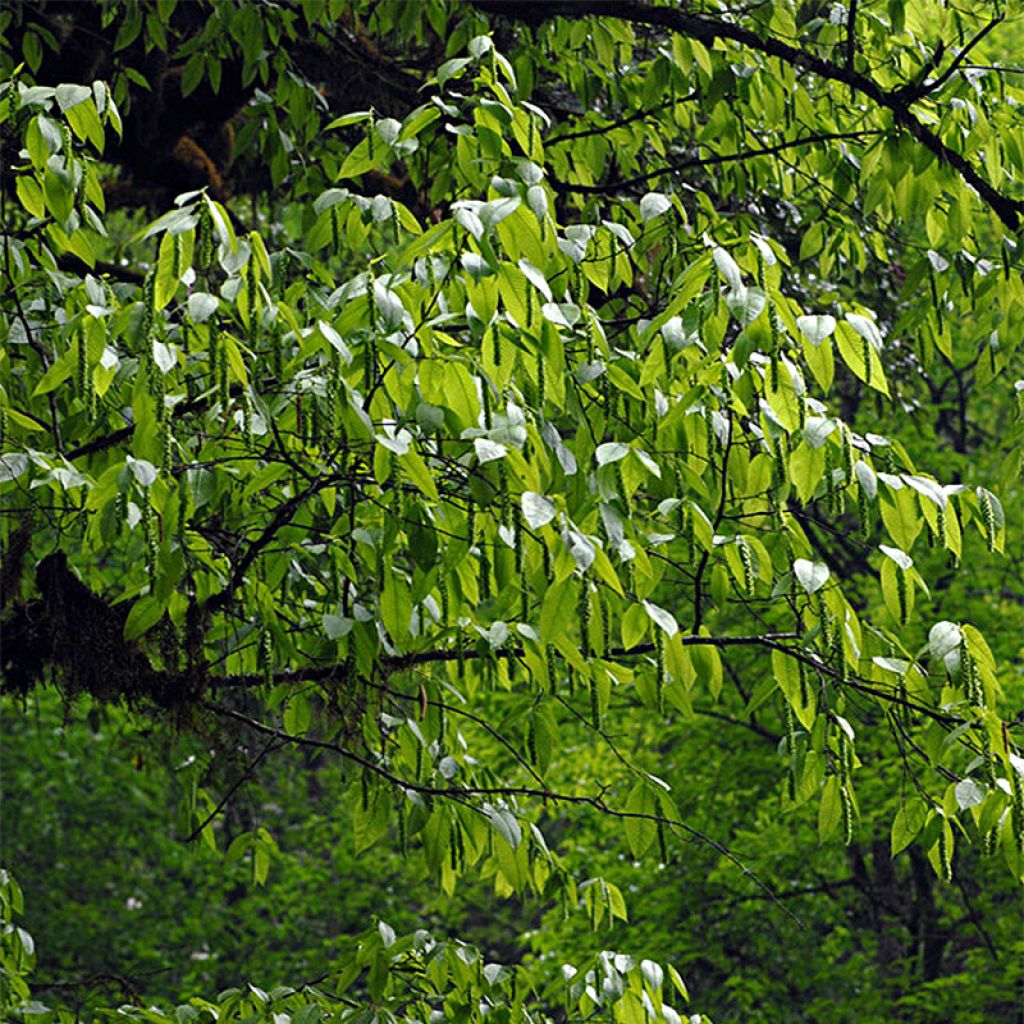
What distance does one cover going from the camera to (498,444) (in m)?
2.21

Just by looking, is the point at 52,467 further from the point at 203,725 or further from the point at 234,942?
the point at 234,942

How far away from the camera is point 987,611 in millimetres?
8766

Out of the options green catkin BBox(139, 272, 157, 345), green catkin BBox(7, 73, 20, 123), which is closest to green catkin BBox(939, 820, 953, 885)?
green catkin BBox(139, 272, 157, 345)

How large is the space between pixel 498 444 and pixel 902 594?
0.92 m

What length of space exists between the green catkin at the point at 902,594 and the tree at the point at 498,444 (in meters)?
0.01

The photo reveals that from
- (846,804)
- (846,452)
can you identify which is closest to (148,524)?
(846,452)

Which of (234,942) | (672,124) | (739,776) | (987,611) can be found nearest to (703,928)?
(739,776)

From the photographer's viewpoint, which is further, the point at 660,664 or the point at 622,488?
the point at 660,664

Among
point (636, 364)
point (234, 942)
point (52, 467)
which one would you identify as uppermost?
point (636, 364)

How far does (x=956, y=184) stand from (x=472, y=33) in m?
1.61

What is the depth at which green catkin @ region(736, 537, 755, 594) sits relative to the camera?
289 cm

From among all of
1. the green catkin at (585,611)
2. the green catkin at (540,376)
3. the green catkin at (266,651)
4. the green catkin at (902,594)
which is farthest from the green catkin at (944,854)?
the green catkin at (266,651)

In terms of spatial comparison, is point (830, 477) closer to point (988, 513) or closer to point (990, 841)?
point (988, 513)

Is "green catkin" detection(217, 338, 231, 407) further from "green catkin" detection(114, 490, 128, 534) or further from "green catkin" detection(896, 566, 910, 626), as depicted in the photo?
"green catkin" detection(896, 566, 910, 626)
